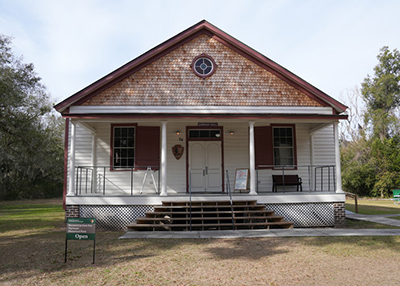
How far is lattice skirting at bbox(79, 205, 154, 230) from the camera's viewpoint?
1054 cm

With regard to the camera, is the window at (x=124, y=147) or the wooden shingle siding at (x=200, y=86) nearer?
the wooden shingle siding at (x=200, y=86)

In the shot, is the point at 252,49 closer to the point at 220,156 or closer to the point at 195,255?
the point at 220,156

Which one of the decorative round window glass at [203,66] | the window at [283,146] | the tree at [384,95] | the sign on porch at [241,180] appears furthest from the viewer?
the tree at [384,95]

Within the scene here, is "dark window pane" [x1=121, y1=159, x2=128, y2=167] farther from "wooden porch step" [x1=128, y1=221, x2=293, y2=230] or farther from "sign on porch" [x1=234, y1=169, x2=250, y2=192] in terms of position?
"sign on porch" [x1=234, y1=169, x2=250, y2=192]

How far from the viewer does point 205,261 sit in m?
6.22

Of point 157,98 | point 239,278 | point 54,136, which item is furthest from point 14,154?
point 239,278

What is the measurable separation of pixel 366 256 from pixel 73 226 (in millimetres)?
5846

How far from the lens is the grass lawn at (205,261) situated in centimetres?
520

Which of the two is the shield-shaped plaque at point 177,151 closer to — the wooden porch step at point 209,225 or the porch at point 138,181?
the porch at point 138,181

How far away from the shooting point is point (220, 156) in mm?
12781

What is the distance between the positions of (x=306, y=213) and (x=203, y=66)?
6.38 m

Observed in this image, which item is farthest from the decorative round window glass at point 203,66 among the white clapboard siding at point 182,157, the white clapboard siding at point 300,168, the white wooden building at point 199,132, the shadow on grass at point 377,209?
the shadow on grass at point 377,209

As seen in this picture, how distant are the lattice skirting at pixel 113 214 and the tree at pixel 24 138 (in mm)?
10724

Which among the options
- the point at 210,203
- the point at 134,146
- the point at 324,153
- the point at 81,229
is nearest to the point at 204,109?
the point at 134,146
